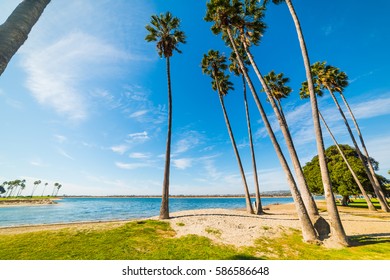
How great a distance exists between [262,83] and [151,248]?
12456mm

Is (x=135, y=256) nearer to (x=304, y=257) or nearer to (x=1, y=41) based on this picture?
(x=304, y=257)

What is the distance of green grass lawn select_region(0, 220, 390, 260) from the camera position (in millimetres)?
7844

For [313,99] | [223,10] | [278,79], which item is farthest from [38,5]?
[278,79]

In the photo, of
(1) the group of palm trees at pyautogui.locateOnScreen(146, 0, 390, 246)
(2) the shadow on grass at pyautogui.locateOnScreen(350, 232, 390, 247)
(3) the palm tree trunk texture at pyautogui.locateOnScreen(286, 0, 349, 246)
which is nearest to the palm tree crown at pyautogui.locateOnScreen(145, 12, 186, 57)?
(1) the group of palm trees at pyautogui.locateOnScreen(146, 0, 390, 246)

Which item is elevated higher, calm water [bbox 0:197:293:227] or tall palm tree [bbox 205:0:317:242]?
tall palm tree [bbox 205:0:317:242]

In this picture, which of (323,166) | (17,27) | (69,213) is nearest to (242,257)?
(323,166)

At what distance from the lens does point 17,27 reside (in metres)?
3.14

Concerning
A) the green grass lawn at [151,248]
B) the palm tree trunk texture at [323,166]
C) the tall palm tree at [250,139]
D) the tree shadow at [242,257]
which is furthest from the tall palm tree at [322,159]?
the tall palm tree at [250,139]

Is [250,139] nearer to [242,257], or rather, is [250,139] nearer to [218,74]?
[218,74]

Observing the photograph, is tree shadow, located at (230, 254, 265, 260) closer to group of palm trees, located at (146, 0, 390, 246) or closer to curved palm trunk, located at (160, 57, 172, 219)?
group of palm trees, located at (146, 0, 390, 246)

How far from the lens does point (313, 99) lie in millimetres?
11031

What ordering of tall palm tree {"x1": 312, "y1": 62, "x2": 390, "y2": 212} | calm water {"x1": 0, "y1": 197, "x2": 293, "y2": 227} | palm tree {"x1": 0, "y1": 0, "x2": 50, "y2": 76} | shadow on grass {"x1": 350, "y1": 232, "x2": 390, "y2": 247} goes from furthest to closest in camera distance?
calm water {"x1": 0, "y1": 197, "x2": 293, "y2": 227}, tall palm tree {"x1": 312, "y1": 62, "x2": 390, "y2": 212}, shadow on grass {"x1": 350, "y1": 232, "x2": 390, "y2": 247}, palm tree {"x1": 0, "y1": 0, "x2": 50, "y2": 76}

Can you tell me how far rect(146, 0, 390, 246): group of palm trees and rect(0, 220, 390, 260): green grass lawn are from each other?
54.5 inches
